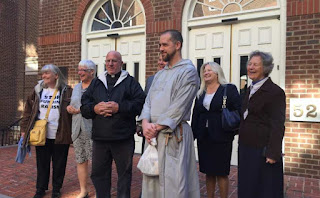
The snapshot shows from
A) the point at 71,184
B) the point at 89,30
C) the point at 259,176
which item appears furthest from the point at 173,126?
the point at 89,30

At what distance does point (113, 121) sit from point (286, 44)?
11.8 feet

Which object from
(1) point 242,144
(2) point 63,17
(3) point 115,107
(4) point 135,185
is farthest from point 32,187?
(2) point 63,17

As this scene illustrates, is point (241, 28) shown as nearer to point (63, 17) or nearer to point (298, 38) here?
point (298, 38)

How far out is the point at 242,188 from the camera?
2.86 metres

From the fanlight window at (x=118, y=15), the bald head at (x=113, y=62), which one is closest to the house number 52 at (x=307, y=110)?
the bald head at (x=113, y=62)

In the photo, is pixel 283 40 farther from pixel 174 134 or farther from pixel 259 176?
pixel 174 134

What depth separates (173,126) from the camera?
247 centimetres

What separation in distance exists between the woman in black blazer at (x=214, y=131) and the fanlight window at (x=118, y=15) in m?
3.89

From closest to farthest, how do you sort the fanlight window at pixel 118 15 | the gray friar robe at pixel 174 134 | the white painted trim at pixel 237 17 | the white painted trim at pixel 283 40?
the gray friar robe at pixel 174 134 < the white painted trim at pixel 283 40 < the white painted trim at pixel 237 17 < the fanlight window at pixel 118 15

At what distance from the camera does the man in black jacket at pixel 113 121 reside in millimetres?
3180

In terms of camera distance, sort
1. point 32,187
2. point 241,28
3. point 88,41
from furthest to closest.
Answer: point 88,41 → point 241,28 → point 32,187

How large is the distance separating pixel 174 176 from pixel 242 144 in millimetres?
856

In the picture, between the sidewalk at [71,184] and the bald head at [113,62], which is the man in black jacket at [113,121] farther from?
the sidewalk at [71,184]

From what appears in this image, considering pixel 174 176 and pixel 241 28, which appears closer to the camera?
pixel 174 176
